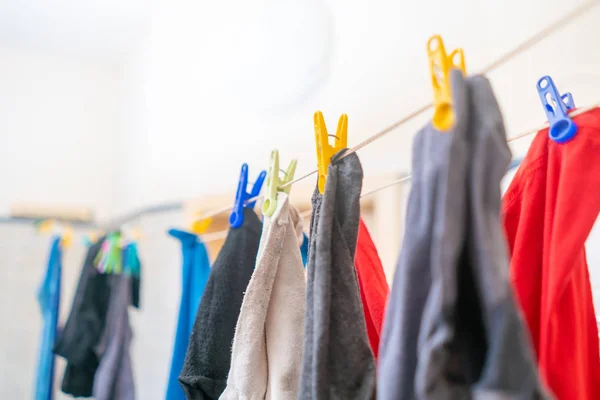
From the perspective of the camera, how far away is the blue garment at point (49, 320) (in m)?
1.20

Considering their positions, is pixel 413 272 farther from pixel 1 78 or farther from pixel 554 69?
pixel 1 78

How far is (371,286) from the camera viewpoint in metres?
0.56

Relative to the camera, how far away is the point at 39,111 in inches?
80.4

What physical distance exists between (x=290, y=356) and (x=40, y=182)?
1.84 meters

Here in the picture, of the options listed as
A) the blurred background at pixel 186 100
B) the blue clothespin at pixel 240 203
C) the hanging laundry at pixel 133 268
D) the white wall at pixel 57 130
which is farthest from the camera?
the white wall at pixel 57 130

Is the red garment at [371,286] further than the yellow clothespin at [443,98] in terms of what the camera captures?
Yes

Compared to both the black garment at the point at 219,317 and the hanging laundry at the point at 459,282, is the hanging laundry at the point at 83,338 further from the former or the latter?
the hanging laundry at the point at 459,282

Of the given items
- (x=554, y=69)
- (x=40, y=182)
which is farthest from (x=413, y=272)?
(x=40, y=182)

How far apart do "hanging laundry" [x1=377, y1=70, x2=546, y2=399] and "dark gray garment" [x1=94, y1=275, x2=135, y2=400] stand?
800 millimetres

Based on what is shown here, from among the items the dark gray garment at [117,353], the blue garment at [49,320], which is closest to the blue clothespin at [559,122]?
the dark gray garment at [117,353]

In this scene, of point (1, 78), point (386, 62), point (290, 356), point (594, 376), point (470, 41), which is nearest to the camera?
point (594, 376)

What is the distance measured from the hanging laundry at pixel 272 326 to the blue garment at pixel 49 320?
2.81 ft

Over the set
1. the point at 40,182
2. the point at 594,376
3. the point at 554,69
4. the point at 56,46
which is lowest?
the point at 594,376

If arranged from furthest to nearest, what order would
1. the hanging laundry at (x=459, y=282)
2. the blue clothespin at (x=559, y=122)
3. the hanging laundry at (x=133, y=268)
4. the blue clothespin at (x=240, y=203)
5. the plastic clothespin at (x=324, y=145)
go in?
the hanging laundry at (x=133, y=268) → the blue clothespin at (x=240, y=203) → the plastic clothespin at (x=324, y=145) → the blue clothespin at (x=559, y=122) → the hanging laundry at (x=459, y=282)
